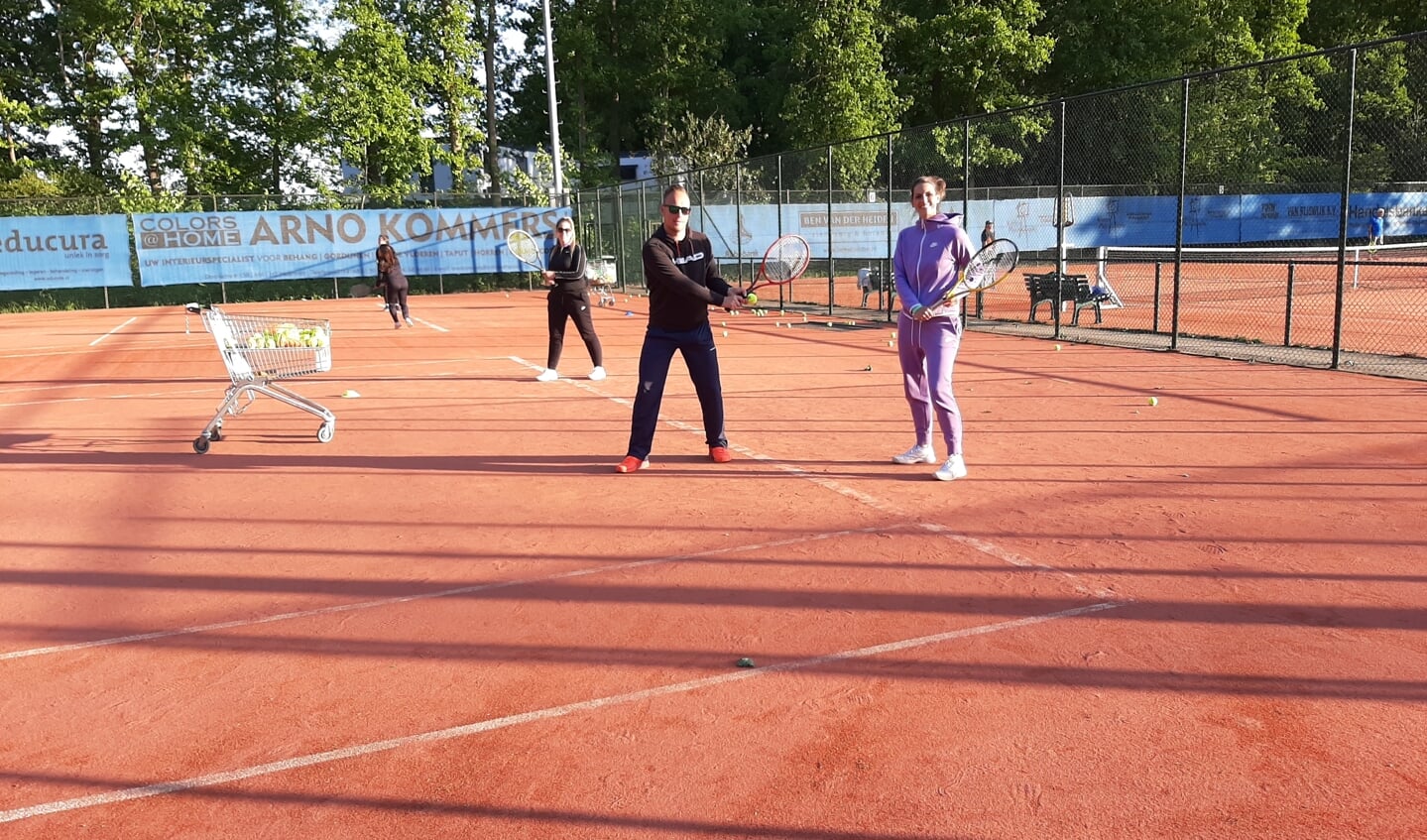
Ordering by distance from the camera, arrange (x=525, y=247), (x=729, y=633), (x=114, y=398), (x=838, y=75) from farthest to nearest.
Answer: (x=838, y=75) < (x=525, y=247) < (x=114, y=398) < (x=729, y=633)

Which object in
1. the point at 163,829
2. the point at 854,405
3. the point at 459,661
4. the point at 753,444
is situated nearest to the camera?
the point at 163,829

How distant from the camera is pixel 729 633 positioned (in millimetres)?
4285

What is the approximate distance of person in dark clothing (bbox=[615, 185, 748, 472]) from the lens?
6.79m

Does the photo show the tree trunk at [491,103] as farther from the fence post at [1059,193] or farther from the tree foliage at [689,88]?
the fence post at [1059,193]

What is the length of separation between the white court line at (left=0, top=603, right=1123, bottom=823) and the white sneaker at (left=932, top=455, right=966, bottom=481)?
2195 millimetres

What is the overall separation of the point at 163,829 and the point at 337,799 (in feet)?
1.60

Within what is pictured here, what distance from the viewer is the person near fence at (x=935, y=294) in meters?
6.42

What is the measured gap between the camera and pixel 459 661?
13.4 feet

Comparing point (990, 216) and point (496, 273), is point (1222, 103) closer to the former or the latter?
point (990, 216)

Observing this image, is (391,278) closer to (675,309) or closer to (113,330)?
(113,330)

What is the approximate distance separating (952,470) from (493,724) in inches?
153

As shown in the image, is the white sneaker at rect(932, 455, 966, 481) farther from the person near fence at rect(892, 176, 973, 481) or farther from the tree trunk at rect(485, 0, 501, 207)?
the tree trunk at rect(485, 0, 501, 207)

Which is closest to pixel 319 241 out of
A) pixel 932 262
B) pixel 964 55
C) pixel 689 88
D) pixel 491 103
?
pixel 491 103

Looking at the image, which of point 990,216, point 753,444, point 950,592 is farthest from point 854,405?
point 990,216
